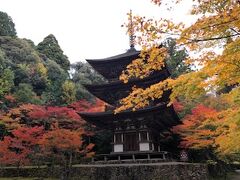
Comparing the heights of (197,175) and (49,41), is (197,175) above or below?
below

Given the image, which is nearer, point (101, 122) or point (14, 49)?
point (101, 122)

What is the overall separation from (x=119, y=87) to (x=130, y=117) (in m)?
2.87

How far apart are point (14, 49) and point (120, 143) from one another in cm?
3681

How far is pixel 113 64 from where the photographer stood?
72.4ft

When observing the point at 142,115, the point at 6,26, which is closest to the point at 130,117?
the point at 142,115

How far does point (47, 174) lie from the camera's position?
22.4 meters

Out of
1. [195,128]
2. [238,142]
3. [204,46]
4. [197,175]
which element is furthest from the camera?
[195,128]

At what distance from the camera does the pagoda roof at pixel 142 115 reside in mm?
18100

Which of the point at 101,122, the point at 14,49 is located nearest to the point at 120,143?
the point at 101,122

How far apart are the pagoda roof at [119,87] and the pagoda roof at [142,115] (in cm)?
201

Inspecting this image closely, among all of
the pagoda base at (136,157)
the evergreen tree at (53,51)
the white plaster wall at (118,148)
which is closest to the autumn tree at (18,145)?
the pagoda base at (136,157)

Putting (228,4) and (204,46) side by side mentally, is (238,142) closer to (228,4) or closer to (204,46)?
(204,46)

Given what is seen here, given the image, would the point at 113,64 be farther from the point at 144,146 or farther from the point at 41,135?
the point at 41,135

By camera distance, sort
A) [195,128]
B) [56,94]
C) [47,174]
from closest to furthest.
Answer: [195,128] → [47,174] → [56,94]
